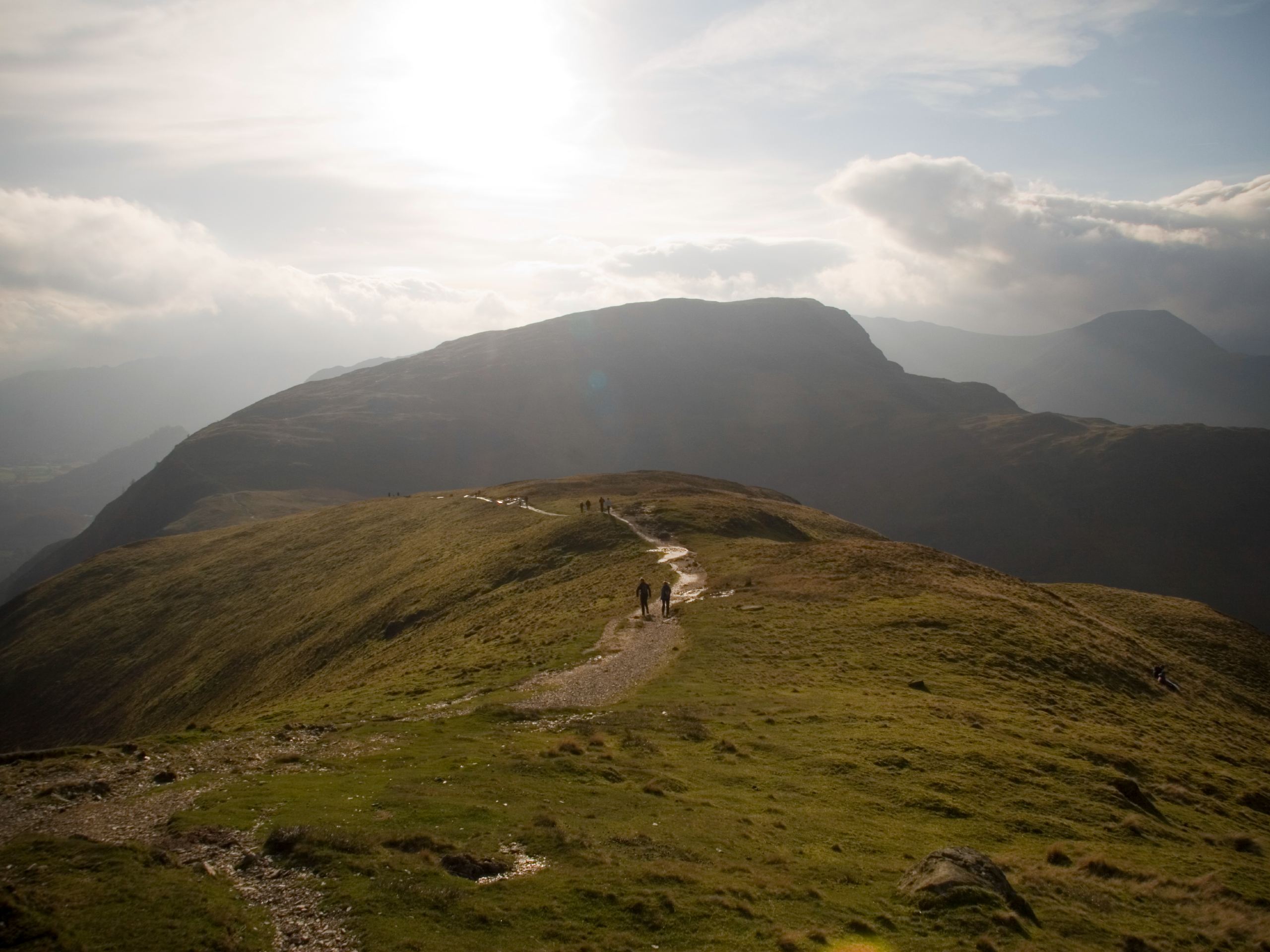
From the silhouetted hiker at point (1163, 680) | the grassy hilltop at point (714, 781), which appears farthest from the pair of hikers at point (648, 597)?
the silhouetted hiker at point (1163, 680)

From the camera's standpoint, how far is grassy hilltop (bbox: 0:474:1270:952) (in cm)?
1456

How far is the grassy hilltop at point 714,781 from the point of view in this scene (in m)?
14.6

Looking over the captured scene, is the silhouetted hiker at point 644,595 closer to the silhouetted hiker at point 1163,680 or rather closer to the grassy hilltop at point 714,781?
the grassy hilltop at point 714,781

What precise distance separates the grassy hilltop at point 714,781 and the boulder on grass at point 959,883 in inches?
12.0

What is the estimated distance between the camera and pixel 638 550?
213 ft

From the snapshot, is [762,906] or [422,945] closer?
[422,945]

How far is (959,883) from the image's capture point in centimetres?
1598

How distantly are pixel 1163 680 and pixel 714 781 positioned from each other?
3510 cm

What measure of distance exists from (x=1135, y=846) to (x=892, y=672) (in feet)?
50.2

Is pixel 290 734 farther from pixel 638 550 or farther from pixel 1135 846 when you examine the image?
pixel 638 550

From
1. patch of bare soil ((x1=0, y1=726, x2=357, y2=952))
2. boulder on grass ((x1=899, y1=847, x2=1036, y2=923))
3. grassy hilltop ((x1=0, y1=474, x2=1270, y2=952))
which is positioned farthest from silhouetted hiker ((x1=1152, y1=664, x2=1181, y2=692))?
patch of bare soil ((x1=0, y1=726, x2=357, y2=952))

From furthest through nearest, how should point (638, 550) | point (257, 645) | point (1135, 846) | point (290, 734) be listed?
1. point (257, 645)
2. point (638, 550)
3. point (290, 734)
4. point (1135, 846)

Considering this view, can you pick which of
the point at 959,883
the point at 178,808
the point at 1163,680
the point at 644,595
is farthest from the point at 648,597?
the point at 959,883

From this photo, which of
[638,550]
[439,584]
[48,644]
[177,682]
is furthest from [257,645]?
[48,644]
